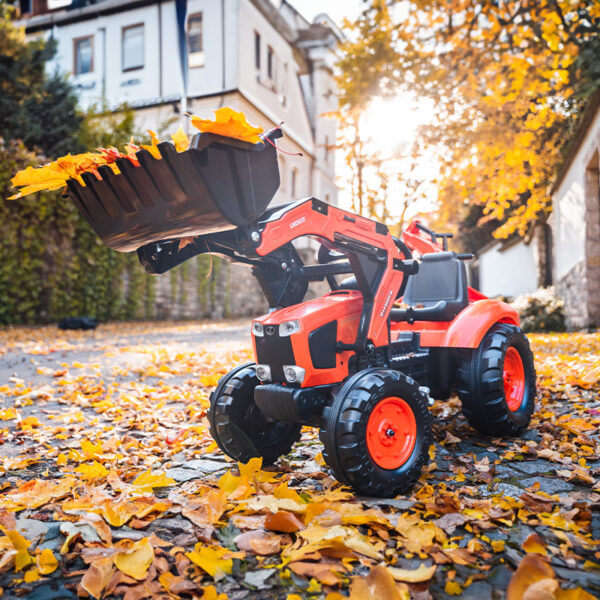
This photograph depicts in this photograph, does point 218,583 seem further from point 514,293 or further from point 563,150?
point 514,293

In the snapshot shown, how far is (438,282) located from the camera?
427 centimetres

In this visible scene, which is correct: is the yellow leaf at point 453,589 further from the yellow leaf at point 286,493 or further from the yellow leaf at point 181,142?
the yellow leaf at point 181,142

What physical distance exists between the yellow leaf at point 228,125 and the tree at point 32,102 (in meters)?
14.3

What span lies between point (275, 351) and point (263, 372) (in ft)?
0.58

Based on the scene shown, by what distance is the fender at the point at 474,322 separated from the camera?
364 centimetres

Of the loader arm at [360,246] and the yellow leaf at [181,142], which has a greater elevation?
the yellow leaf at [181,142]

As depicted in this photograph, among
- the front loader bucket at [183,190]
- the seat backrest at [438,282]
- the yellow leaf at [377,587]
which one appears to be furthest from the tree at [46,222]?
the yellow leaf at [377,587]

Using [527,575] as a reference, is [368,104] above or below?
above

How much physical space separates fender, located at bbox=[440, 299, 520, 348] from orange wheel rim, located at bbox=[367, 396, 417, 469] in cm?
85

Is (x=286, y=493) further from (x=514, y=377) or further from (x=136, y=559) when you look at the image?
(x=514, y=377)

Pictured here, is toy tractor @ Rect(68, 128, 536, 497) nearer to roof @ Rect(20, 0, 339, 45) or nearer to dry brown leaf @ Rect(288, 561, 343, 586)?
dry brown leaf @ Rect(288, 561, 343, 586)

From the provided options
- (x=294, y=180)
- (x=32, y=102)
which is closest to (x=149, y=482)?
(x=32, y=102)

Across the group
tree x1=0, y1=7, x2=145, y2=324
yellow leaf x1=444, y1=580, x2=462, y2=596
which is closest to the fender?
yellow leaf x1=444, y1=580, x2=462, y2=596

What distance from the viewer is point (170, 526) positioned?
8.33 feet
